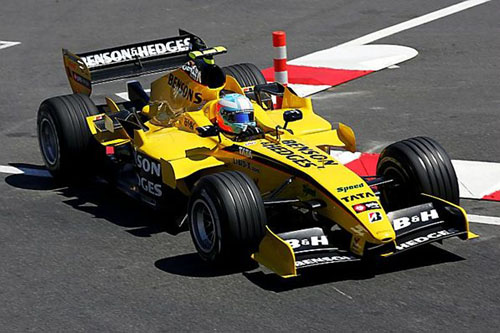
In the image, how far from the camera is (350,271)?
895cm

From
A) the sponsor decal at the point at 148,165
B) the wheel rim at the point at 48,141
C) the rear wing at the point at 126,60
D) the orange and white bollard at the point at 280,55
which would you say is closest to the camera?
the sponsor decal at the point at 148,165

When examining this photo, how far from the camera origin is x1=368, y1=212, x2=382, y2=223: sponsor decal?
8.73m

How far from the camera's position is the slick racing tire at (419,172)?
9.45m

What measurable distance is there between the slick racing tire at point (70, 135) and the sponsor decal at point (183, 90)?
2.86 ft

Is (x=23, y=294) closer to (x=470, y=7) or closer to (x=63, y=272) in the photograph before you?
(x=63, y=272)

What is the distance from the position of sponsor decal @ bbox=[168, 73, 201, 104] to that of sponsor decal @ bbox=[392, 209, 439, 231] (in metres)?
2.97

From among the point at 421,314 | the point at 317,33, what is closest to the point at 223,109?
the point at 421,314

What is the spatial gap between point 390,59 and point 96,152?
6.23 m

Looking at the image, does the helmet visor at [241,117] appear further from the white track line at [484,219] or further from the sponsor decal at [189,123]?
the white track line at [484,219]

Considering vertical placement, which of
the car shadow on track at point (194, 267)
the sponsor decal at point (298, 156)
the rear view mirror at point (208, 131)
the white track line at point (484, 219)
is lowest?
the car shadow on track at point (194, 267)

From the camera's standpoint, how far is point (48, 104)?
38.4ft

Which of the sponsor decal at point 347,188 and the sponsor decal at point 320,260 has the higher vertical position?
the sponsor decal at point 347,188

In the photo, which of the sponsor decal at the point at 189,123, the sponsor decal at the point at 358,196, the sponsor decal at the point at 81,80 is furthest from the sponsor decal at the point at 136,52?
the sponsor decal at the point at 358,196

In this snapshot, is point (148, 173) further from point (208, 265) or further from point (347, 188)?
point (347, 188)
